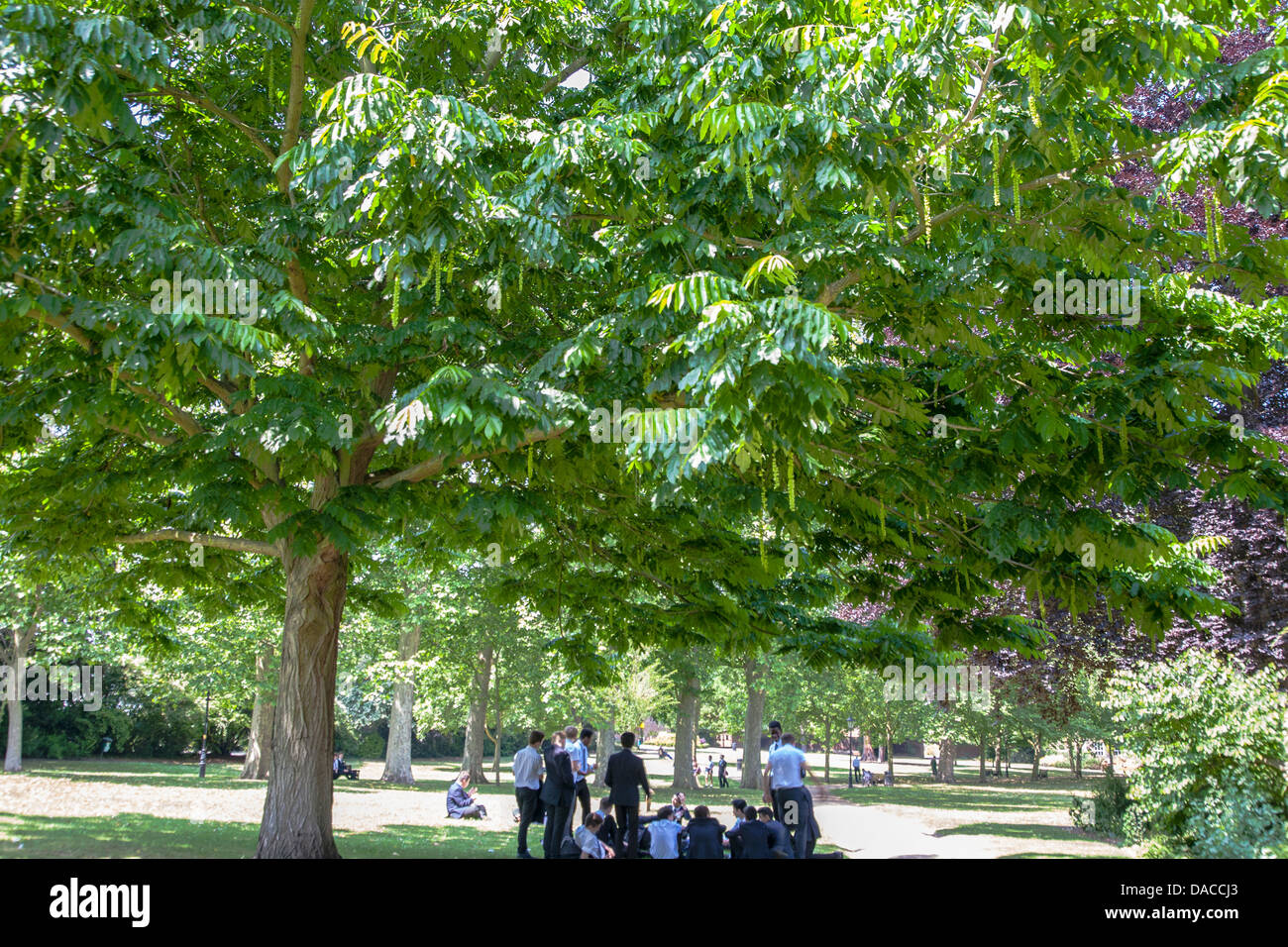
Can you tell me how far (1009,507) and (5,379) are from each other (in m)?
9.62

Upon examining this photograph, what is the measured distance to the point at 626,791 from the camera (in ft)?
39.0

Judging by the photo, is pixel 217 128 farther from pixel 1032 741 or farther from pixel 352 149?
pixel 1032 741

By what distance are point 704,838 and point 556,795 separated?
2.21 metres

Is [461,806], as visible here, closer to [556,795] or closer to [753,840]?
[556,795]

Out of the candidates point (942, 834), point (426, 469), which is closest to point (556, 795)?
point (426, 469)

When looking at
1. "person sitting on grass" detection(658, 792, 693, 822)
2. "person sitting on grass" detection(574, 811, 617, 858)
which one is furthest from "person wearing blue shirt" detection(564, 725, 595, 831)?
"person sitting on grass" detection(658, 792, 693, 822)

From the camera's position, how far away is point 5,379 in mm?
9781

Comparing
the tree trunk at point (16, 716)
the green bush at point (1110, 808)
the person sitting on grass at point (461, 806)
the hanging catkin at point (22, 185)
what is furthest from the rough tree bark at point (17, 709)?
the green bush at point (1110, 808)

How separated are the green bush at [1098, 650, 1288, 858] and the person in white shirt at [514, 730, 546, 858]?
764 centimetres

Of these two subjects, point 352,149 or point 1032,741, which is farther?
point 1032,741

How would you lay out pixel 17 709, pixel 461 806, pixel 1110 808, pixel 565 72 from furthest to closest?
pixel 17 709 → pixel 461 806 → pixel 1110 808 → pixel 565 72

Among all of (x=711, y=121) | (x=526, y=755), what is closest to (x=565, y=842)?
(x=526, y=755)
